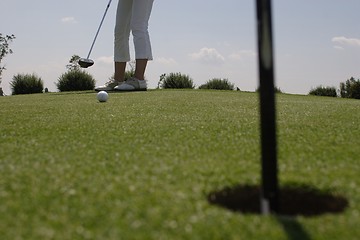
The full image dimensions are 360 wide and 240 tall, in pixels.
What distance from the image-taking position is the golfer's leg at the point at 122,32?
31.1 ft

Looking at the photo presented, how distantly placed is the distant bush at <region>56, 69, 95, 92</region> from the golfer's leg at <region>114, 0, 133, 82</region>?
4.63 metres

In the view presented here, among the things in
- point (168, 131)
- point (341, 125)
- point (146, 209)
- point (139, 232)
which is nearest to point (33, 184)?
point (146, 209)

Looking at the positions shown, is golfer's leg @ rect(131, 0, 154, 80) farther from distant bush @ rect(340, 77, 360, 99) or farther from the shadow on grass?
distant bush @ rect(340, 77, 360, 99)

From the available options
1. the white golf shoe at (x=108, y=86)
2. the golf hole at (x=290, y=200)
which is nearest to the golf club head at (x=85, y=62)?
the white golf shoe at (x=108, y=86)

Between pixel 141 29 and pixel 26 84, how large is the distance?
22.3ft

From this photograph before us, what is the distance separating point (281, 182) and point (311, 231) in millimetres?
542

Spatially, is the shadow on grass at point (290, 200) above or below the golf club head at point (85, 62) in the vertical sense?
below

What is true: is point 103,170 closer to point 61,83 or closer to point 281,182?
point 281,182

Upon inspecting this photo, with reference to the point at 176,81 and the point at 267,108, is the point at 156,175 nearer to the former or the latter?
the point at 267,108

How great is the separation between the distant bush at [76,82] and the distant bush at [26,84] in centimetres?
67

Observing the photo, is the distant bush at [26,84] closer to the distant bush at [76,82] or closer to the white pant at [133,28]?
the distant bush at [76,82]

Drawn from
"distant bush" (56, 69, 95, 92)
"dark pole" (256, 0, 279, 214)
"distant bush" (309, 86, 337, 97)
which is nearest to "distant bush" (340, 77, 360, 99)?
"distant bush" (309, 86, 337, 97)

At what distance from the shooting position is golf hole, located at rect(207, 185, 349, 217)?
1.61 metres

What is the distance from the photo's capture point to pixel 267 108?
1403mm
